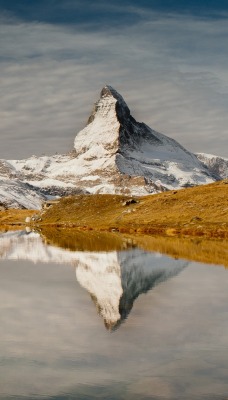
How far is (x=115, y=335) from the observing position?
2886cm

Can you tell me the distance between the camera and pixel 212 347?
26.3 metres

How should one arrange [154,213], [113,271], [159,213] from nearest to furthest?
[113,271], [159,213], [154,213]

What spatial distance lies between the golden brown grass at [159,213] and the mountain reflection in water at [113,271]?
30.5m

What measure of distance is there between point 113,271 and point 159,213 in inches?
3230

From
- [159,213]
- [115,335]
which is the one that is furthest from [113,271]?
[159,213]

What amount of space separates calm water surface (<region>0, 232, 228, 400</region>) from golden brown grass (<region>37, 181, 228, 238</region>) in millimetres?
55649

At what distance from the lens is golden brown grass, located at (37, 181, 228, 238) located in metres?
115

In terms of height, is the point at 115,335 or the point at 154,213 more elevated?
the point at 115,335

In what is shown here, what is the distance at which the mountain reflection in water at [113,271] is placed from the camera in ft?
122

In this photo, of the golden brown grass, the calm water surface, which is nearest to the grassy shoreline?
the golden brown grass

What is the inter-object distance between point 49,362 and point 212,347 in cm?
683

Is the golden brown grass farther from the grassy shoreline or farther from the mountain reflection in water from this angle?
the mountain reflection in water

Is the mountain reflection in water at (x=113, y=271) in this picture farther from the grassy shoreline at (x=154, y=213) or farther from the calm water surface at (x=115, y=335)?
the grassy shoreline at (x=154, y=213)

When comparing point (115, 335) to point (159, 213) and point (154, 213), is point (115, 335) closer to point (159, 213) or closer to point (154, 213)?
point (159, 213)
